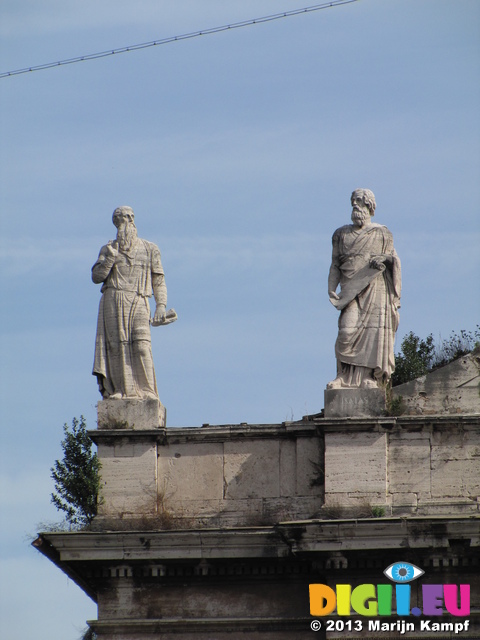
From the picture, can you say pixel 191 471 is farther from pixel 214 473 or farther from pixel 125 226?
pixel 125 226

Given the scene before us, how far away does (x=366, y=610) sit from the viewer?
95.1ft

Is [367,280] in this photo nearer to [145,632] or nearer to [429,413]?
[429,413]

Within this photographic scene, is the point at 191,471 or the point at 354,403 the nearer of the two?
the point at 354,403

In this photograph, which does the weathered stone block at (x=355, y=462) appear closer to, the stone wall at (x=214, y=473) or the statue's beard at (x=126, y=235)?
the stone wall at (x=214, y=473)

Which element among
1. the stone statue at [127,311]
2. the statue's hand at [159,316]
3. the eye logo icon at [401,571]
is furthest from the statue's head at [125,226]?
the eye logo icon at [401,571]

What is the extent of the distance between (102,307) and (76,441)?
1980 mm

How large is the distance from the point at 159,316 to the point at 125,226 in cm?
148

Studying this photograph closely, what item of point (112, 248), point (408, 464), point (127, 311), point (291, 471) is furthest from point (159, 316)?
point (408, 464)

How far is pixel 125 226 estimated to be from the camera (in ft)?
104

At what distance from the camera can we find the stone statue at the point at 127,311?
3106 cm

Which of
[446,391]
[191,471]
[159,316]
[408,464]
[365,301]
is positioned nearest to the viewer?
[408,464]

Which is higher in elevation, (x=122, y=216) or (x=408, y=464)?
(x=122, y=216)

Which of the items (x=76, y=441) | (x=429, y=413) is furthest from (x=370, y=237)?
(x=76, y=441)

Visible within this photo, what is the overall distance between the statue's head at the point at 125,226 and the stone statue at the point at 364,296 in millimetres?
2981
